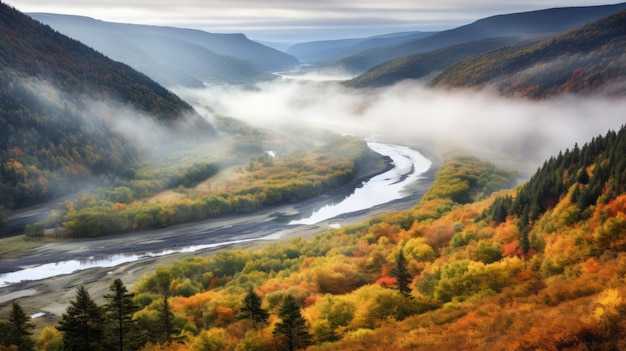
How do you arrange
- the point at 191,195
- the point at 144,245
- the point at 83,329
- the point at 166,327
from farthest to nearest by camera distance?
the point at 191,195 < the point at 144,245 < the point at 166,327 < the point at 83,329

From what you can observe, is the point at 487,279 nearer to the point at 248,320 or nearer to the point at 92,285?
the point at 248,320

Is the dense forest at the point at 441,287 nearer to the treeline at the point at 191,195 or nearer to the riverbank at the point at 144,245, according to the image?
the riverbank at the point at 144,245

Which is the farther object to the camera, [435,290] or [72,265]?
[72,265]

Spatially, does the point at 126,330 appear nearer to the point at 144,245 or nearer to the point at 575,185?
the point at 575,185

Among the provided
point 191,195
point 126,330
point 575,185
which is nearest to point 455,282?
point 575,185

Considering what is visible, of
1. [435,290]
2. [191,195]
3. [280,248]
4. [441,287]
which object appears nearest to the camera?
[441,287]

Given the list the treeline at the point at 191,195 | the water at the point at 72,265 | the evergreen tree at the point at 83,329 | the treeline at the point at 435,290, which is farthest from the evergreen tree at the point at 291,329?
the treeline at the point at 191,195

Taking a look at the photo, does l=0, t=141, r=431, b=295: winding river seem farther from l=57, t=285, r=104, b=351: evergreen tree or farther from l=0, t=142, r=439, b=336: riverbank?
l=57, t=285, r=104, b=351: evergreen tree
